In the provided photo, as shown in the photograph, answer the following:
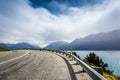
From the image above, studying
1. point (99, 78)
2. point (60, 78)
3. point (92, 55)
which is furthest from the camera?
point (92, 55)

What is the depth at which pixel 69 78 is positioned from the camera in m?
8.19

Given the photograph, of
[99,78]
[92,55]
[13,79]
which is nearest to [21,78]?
[13,79]

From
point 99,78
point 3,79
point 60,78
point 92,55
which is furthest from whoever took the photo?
point 92,55

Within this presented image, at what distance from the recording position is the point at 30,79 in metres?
7.69

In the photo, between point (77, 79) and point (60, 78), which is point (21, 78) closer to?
point (60, 78)

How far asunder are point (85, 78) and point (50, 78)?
1.56m

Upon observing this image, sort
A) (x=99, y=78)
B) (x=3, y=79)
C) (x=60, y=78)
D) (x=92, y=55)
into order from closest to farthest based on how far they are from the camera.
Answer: (x=99, y=78), (x=3, y=79), (x=60, y=78), (x=92, y=55)

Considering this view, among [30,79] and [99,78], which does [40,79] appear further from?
[99,78]

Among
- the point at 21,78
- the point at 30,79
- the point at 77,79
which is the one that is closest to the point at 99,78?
the point at 77,79

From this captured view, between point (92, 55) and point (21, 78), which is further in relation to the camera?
point (92, 55)

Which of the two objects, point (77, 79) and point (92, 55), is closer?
point (77, 79)

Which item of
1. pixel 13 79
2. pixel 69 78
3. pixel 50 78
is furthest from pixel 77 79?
pixel 13 79

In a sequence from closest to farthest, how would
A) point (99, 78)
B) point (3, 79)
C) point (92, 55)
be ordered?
point (99, 78) < point (3, 79) < point (92, 55)

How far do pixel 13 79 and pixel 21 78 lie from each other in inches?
14.6
